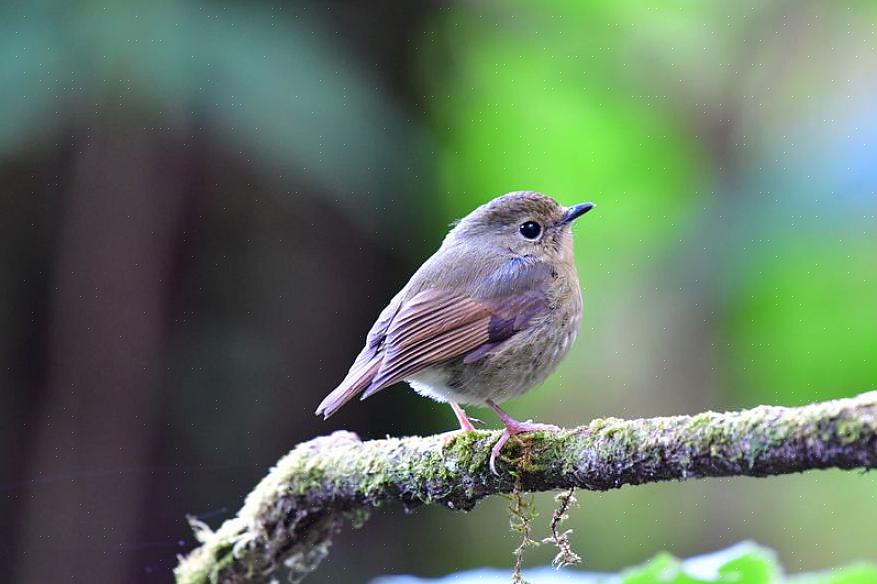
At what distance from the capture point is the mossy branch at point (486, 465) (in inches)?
71.6

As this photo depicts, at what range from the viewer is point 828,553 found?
6953 millimetres

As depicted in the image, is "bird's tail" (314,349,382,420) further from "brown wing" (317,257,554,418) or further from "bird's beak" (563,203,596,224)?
"bird's beak" (563,203,596,224)

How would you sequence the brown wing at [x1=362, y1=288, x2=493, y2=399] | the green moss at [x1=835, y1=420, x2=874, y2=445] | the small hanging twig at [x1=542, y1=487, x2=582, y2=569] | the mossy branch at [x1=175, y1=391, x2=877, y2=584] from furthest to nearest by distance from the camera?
1. the brown wing at [x1=362, y1=288, x2=493, y2=399]
2. the small hanging twig at [x1=542, y1=487, x2=582, y2=569]
3. the mossy branch at [x1=175, y1=391, x2=877, y2=584]
4. the green moss at [x1=835, y1=420, x2=874, y2=445]

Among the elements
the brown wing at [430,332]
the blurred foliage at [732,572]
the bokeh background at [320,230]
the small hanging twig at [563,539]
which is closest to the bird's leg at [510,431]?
the small hanging twig at [563,539]

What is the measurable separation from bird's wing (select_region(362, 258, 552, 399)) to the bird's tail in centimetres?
3

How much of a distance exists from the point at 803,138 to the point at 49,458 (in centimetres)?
456

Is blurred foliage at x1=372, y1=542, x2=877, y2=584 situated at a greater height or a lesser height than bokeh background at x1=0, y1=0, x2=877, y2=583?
lesser

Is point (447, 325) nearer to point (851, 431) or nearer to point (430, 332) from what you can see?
point (430, 332)

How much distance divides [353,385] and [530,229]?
3.86ft

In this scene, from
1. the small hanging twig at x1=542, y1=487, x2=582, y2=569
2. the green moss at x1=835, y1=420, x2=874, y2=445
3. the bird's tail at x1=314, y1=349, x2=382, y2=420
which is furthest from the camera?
the bird's tail at x1=314, y1=349, x2=382, y2=420

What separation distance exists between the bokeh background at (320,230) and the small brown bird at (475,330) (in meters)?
1.36

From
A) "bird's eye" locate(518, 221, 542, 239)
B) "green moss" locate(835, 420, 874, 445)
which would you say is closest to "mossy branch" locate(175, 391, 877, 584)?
"green moss" locate(835, 420, 874, 445)

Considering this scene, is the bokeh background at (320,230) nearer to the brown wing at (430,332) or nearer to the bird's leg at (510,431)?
the brown wing at (430,332)

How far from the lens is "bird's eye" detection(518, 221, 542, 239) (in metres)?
4.13
